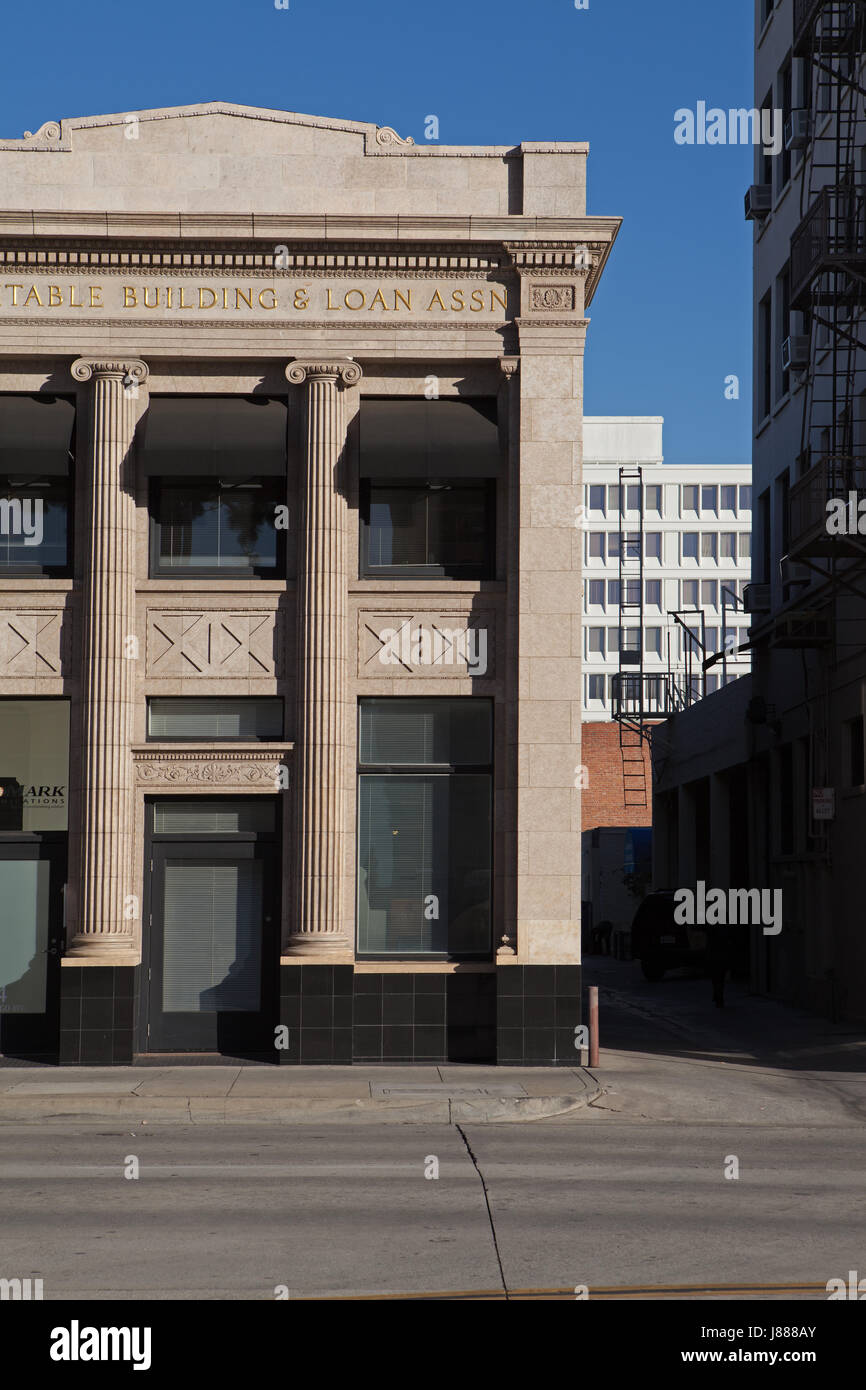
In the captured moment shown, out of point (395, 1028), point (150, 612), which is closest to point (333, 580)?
point (150, 612)

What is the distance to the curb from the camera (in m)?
16.4

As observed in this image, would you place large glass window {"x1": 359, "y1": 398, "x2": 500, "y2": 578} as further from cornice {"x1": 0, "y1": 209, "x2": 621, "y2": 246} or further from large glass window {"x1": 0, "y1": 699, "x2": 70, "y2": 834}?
large glass window {"x1": 0, "y1": 699, "x2": 70, "y2": 834}

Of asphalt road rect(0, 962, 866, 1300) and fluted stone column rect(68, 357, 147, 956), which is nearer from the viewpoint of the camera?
asphalt road rect(0, 962, 866, 1300)

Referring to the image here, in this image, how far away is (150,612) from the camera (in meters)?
20.1

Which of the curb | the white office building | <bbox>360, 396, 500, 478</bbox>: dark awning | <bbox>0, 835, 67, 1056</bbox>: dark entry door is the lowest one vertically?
the curb

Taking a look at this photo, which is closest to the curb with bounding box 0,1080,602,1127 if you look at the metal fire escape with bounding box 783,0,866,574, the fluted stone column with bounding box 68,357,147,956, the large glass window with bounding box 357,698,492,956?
the fluted stone column with bounding box 68,357,147,956

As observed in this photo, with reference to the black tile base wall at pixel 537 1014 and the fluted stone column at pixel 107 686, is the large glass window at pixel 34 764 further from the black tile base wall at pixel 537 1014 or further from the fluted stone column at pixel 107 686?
the black tile base wall at pixel 537 1014

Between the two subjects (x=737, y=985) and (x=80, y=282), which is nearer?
(x=80, y=282)

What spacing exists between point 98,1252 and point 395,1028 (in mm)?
10096

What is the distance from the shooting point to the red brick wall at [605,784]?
7256 centimetres

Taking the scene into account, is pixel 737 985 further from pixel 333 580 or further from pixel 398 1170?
pixel 398 1170

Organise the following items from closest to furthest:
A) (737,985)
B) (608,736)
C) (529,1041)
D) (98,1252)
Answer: (98,1252) → (529,1041) → (737,985) → (608,736)

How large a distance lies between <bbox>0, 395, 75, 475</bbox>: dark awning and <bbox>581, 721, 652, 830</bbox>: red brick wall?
53.7m

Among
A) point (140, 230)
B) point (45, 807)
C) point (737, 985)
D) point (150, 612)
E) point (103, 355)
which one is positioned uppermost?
point (140, 230)
